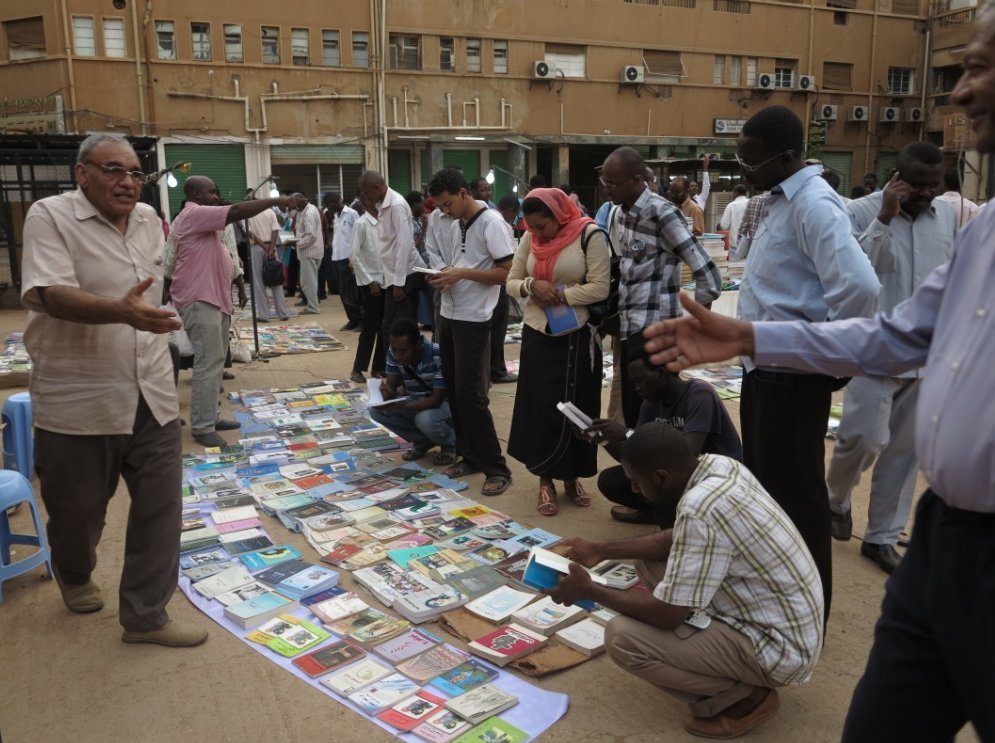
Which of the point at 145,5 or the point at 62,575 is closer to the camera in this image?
the point at 62,575

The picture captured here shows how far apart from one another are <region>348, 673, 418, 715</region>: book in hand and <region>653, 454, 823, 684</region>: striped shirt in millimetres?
981

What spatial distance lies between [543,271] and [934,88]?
3055cm

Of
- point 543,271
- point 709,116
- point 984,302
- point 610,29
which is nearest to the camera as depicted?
point 984,302

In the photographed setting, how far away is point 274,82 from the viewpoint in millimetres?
20891

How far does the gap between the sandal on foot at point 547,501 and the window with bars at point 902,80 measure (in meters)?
29.6

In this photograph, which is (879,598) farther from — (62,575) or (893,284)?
(62,575)

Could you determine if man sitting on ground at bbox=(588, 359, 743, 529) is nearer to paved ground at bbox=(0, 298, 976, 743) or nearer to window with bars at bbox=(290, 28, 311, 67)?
paved ground at bbox=(0, 298, 976, 743)

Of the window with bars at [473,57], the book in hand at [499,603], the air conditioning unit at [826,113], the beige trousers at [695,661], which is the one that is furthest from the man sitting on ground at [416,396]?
the air conditioning unit at [826,113]

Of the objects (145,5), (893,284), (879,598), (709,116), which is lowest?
(879,598)

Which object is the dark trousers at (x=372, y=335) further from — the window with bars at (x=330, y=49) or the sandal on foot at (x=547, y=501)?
the window with bars at (x=330, y=49)

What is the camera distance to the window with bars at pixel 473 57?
2266cm

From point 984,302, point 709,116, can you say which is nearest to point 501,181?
point 709,116

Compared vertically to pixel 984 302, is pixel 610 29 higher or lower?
higher

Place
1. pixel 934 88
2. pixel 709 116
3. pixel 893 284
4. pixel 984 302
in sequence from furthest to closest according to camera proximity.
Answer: pixel 934 88
pixel 709 116
pixel 893 284
pixel 984 302
